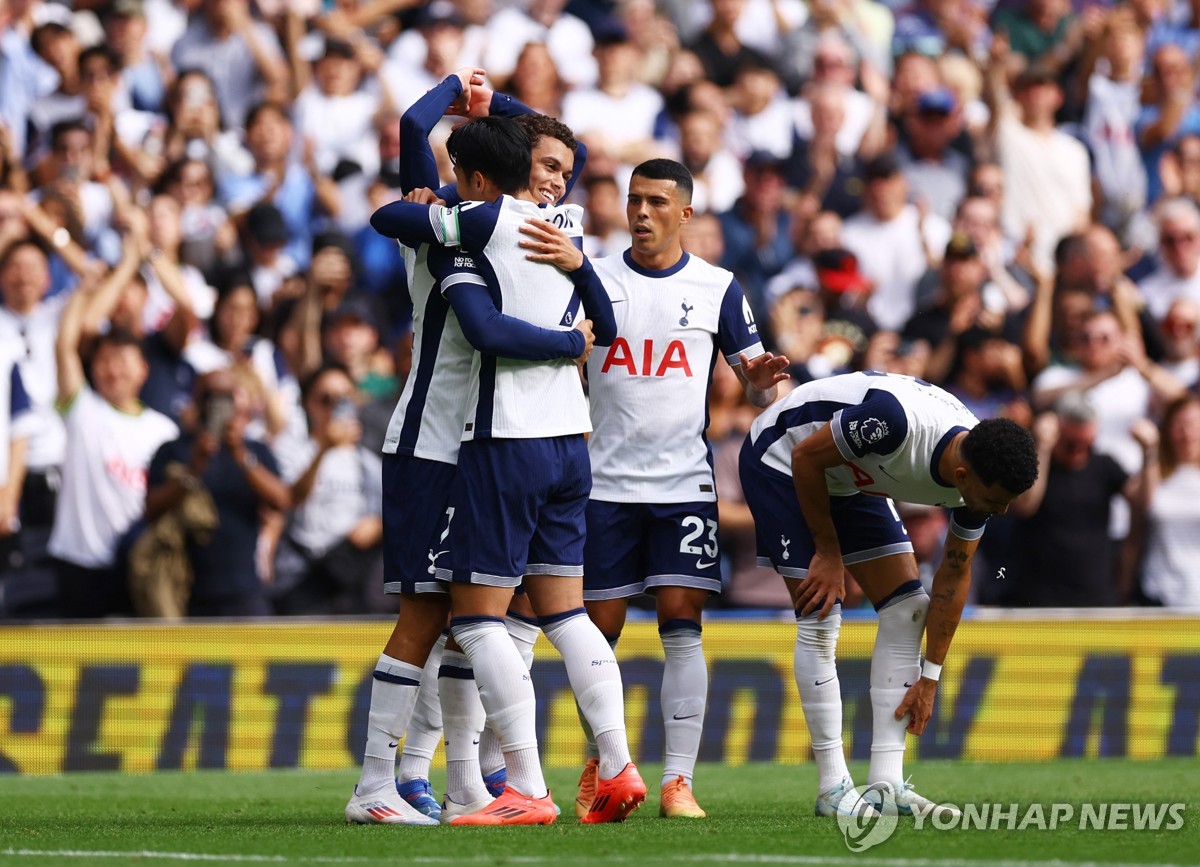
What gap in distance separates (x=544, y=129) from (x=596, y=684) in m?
2.27

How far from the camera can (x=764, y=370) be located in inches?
313

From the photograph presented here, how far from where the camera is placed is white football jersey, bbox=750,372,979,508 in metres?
7.12

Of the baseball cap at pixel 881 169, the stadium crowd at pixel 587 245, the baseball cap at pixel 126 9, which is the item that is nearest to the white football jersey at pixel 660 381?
the stadium crowd at pixel 587 245

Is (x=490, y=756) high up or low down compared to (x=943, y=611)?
down

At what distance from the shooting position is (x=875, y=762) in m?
7.64

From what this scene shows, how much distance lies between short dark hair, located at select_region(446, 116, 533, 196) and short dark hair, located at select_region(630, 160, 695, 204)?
0.91 meters

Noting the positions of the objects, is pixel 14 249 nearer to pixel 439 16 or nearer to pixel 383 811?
pixel 439 16

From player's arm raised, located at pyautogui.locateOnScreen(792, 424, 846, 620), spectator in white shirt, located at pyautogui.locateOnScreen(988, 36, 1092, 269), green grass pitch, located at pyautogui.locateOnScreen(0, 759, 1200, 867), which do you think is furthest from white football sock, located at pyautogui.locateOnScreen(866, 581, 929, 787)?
spectator in white shirt, located at pyautogui.locateOnScreen(988, 36, 1092, 269)

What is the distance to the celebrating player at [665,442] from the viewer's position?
26.2 ft

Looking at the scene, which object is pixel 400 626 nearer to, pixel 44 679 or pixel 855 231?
pixel 44 679

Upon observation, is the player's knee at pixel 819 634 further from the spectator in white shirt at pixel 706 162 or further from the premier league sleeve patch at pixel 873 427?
the spectator in white shirt at pixel 706 162

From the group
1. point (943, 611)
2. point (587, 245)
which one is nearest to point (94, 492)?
point (587, 245)

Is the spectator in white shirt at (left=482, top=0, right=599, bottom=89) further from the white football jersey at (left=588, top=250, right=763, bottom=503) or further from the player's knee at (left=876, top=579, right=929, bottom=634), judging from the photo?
the player's knee at (left=876, top=579, right=929, bottom=634)

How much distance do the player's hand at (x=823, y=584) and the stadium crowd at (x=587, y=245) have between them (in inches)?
187
